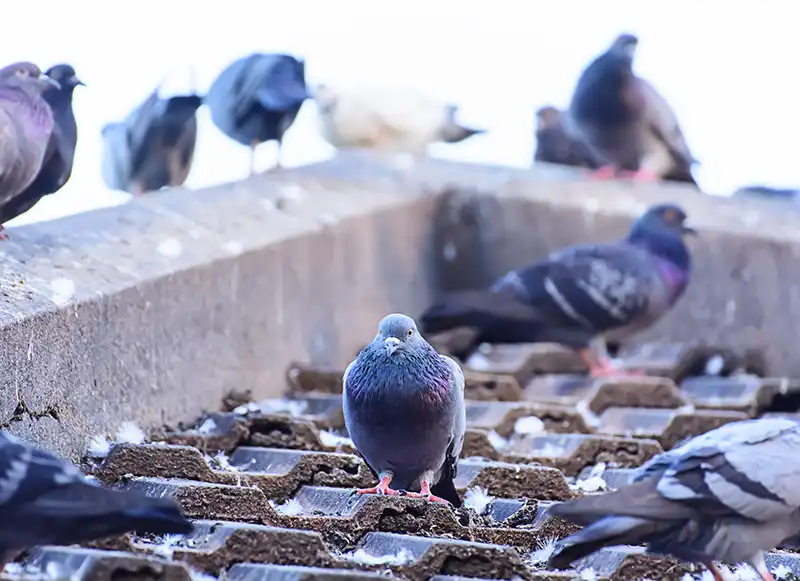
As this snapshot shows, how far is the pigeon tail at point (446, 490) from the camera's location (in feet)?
13.7

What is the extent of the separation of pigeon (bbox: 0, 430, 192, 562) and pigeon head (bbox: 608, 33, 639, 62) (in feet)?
21.8

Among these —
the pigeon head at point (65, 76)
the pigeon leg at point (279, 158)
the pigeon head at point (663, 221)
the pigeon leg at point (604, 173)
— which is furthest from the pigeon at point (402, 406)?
the pigeon leg at point (604, 173)

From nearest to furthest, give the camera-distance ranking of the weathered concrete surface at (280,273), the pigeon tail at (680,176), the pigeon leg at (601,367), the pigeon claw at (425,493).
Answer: the pigeon claw at (425,493) < the weathered concrete surface at (280,273) < the pigeon leg at (601,367) < the pigeon tail at (680,176)

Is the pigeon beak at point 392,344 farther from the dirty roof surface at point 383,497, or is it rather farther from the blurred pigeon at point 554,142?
the blurred pigeon at point 554,142

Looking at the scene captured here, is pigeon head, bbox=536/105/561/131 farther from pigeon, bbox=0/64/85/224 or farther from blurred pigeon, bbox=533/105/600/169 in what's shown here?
pigeon, bbox=0/64/85/224

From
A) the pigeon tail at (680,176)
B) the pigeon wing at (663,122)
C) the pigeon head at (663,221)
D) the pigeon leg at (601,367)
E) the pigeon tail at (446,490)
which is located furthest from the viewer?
the pigeon tail at (680,176)

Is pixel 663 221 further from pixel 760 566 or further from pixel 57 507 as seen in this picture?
pixel 57 507

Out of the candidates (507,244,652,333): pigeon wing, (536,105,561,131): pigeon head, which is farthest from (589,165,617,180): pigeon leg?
(536,105,561,131): pigeon head

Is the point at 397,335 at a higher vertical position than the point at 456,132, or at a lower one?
higher

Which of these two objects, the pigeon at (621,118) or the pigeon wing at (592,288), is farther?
the pigeon at (621,118)

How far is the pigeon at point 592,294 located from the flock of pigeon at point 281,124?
4.22 ft

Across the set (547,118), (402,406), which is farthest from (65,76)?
(547,118)

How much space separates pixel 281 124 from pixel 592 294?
170 centimetres

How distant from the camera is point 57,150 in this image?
15.3ft
